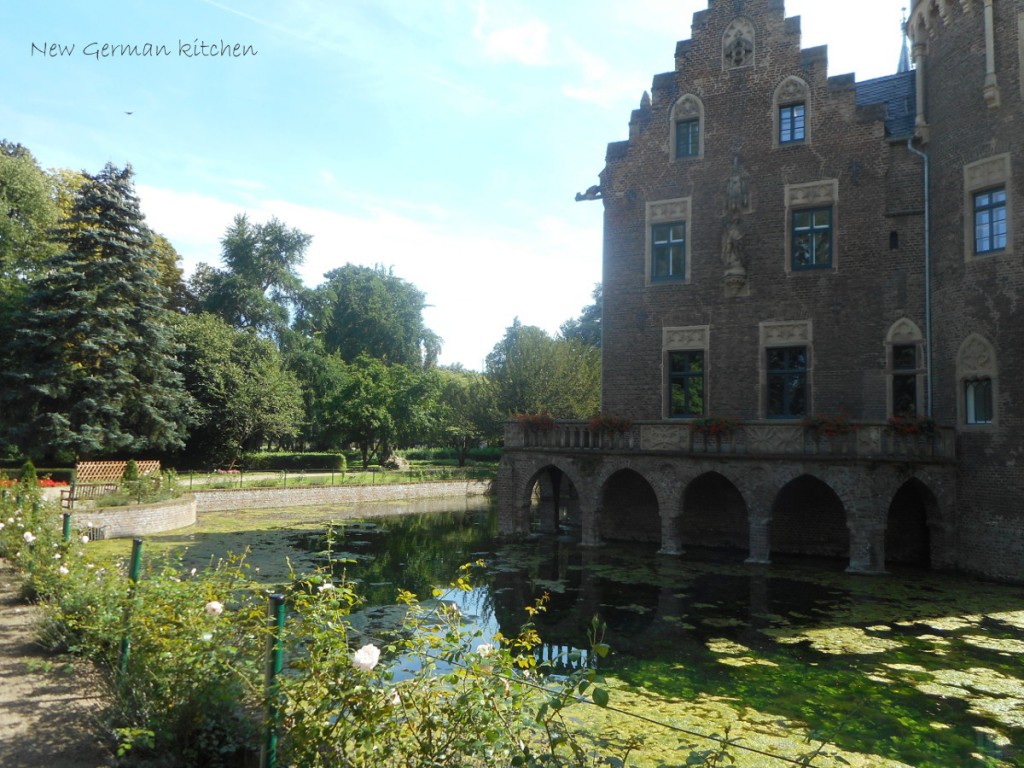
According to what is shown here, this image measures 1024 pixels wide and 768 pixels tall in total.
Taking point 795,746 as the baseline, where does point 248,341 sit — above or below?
above

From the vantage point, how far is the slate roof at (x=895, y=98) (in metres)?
20.3

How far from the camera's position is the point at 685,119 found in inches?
898

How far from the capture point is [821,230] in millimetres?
20766

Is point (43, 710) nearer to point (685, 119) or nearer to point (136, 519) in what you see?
point (136, 519)

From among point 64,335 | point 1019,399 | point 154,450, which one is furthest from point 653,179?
point 154,450

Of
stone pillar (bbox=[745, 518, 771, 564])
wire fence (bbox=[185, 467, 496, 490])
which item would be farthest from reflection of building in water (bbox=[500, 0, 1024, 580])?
wire fence (bbox=[185, 467, 496, 490])

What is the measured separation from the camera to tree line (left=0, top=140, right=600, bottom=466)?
32.0 metres

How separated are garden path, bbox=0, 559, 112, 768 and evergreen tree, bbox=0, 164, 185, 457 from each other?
26.6 meters

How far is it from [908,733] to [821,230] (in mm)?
15955

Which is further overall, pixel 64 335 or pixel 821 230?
pixel 64 335

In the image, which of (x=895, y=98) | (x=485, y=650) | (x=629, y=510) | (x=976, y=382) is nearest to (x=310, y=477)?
(x=629, y=510)

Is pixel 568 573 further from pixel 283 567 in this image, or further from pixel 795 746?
pixel 795 746

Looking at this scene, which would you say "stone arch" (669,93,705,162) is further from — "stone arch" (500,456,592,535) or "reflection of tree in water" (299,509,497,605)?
"reflection of tree in water" (299,509,497,605)

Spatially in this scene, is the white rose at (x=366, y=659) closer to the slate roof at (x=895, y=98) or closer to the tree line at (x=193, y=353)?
the slate roof at (x=895, y=98)
